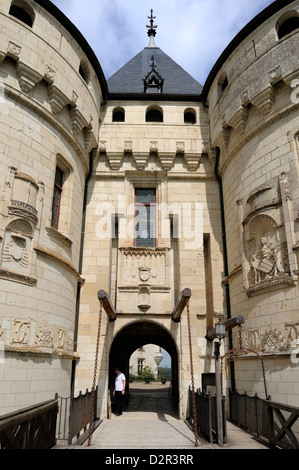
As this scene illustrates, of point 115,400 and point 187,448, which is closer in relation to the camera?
point 187,448

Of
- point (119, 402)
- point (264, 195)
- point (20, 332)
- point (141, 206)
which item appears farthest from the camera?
point (141, 206)

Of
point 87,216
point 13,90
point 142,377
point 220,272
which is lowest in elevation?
point 142,377

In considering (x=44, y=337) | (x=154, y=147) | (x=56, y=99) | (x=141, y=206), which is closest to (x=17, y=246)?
(x=44, y=337)

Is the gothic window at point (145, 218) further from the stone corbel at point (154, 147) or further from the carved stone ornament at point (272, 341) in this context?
the carved stone ornament at point (272, 341)

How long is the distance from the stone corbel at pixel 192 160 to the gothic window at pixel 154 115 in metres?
2.37

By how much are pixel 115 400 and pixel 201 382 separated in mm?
2826

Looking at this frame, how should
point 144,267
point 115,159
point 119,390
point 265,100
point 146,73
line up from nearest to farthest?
point 265,100, point 119,390, point 144,267, point 115,159, point 146,73

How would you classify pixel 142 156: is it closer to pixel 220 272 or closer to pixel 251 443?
pixel 220 272

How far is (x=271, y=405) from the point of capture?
674 cm

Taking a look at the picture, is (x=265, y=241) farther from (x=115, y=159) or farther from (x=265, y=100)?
(x=115, y=159)

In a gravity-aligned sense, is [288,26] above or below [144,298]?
above

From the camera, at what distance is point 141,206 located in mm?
13000

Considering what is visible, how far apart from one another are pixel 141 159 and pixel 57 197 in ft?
12.4
